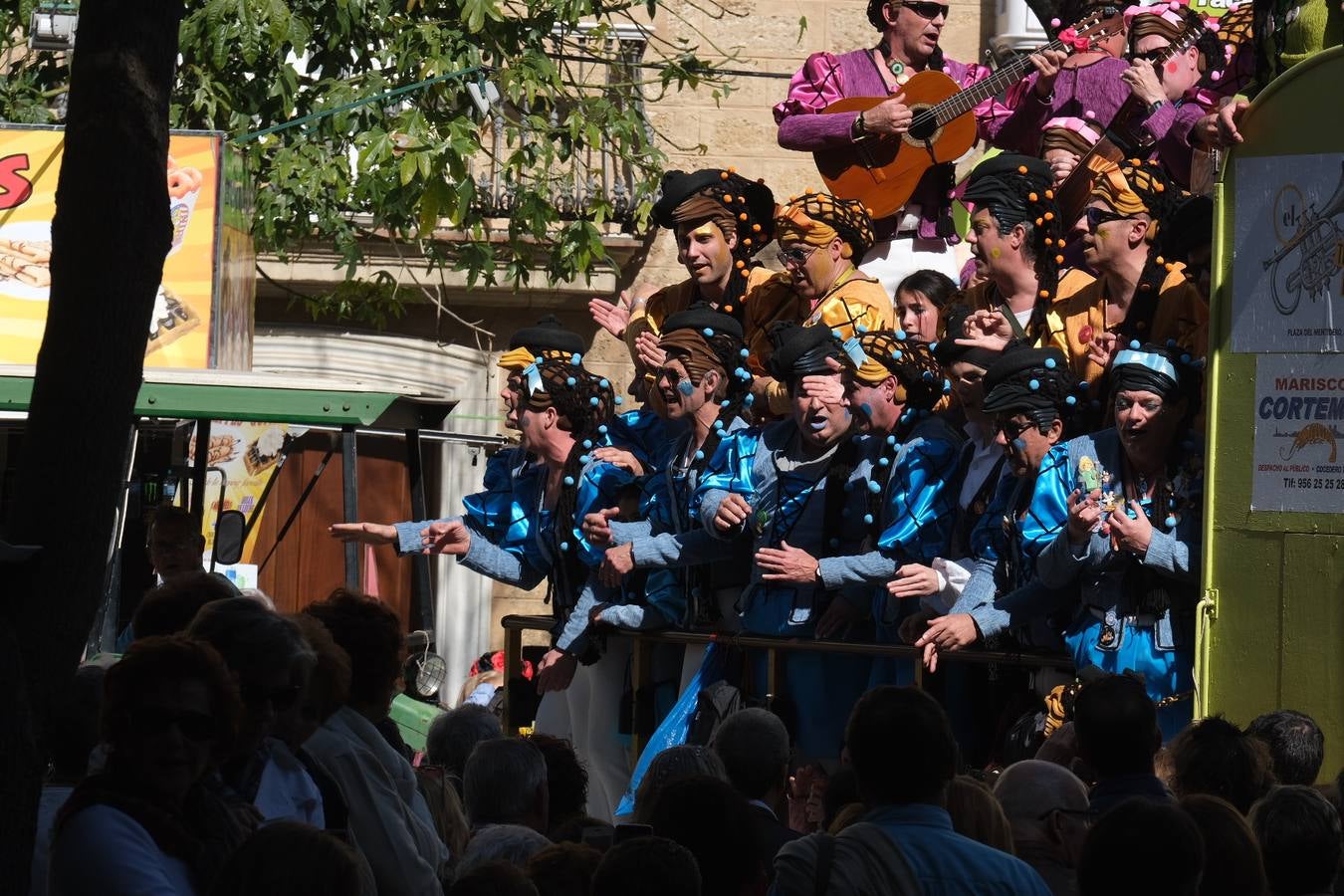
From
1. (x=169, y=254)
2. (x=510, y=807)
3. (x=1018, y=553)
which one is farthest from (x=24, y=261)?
(x=510, y=807)

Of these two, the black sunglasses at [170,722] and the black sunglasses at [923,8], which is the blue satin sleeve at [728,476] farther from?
the black sunglasses at [170,722]

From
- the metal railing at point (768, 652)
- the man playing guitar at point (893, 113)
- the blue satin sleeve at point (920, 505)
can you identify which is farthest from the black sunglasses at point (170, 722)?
the man playing guitar at point (893, 113)

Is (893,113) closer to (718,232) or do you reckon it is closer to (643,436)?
(718,232)

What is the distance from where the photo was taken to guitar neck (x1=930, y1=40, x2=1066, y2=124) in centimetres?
912

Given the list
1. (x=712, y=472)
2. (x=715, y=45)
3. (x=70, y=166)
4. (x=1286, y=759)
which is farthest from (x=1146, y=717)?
(x=715, y=45)

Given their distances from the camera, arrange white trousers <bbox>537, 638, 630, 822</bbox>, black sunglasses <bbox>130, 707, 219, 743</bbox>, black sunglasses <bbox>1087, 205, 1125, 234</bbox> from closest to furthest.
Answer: black sunglasses <bbox>130, 707, 219, 743</bbox> < black sunglasses <bbox>1087, 205, 1125, 234</bbox> < white trousers <bbox>537, 638, 630, 822</bbox>

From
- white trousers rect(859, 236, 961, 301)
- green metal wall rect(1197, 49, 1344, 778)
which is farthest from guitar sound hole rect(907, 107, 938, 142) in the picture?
green metal wall rect(1197, 49, 1344, 778)

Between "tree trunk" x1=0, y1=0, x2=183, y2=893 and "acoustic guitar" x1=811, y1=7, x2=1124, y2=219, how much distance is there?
5359mm

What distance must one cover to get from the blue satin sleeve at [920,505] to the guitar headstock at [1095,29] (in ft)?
8.04

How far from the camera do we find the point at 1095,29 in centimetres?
930

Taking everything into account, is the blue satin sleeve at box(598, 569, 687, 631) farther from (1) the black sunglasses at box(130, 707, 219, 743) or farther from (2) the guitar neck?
(1) the black sunglasses at box(130, 707, 219, 743)

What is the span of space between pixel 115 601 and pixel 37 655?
15.2 feet

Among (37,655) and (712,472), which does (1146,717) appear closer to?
(37,655)

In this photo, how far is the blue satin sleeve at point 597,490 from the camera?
853cm
